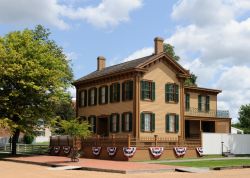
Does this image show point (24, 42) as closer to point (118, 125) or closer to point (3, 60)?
point (3, 60)

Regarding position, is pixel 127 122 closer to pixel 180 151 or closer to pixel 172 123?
pixel 172 123

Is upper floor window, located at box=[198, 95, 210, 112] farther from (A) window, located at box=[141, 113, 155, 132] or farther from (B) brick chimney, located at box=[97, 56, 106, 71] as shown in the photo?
(B) brick chimney, located at box=[97, 56, 106, 71]

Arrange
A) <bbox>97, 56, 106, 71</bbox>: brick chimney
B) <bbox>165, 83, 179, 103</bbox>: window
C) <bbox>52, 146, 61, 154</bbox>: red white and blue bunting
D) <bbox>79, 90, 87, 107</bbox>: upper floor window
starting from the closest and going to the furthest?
<bbox>165, 83, 179, 103</bbox>: window → <bbox>52, 146, 61, 154</bbox>: red white and blue bunting → <bbox>79, 90, 87, 107</bbox>: upper floor window → <bbox>97, 56, 106, 71</bbox>: brick chimney

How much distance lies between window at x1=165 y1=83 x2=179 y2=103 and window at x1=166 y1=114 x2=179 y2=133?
4.86 ft

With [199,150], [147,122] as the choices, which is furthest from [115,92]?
[199,150]

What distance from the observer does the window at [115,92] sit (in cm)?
4275

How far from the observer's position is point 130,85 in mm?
41062

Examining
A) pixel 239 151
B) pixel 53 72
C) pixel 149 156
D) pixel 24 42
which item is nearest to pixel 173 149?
pixel 149 156

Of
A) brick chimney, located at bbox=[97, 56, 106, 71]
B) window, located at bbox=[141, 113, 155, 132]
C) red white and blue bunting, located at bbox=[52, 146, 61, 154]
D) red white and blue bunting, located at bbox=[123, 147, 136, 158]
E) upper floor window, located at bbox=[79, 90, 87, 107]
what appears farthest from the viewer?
brick chimney, located at bbox=[97, 56, 106, 71]

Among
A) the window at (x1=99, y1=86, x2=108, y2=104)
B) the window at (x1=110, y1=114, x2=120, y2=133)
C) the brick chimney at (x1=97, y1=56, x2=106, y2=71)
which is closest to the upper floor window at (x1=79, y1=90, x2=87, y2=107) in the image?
the window at (x1=99, y1=86, x2=108, y2=104)

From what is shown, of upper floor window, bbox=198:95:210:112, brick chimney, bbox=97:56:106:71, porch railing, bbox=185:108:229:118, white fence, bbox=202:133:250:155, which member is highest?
brick chimney, bbox=97:56:106:71

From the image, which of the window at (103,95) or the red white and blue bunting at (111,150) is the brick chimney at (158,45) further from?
the red white and blue bunting at (111,150)

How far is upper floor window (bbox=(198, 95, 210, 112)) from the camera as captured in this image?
49722mm

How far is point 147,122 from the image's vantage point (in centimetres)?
4103
